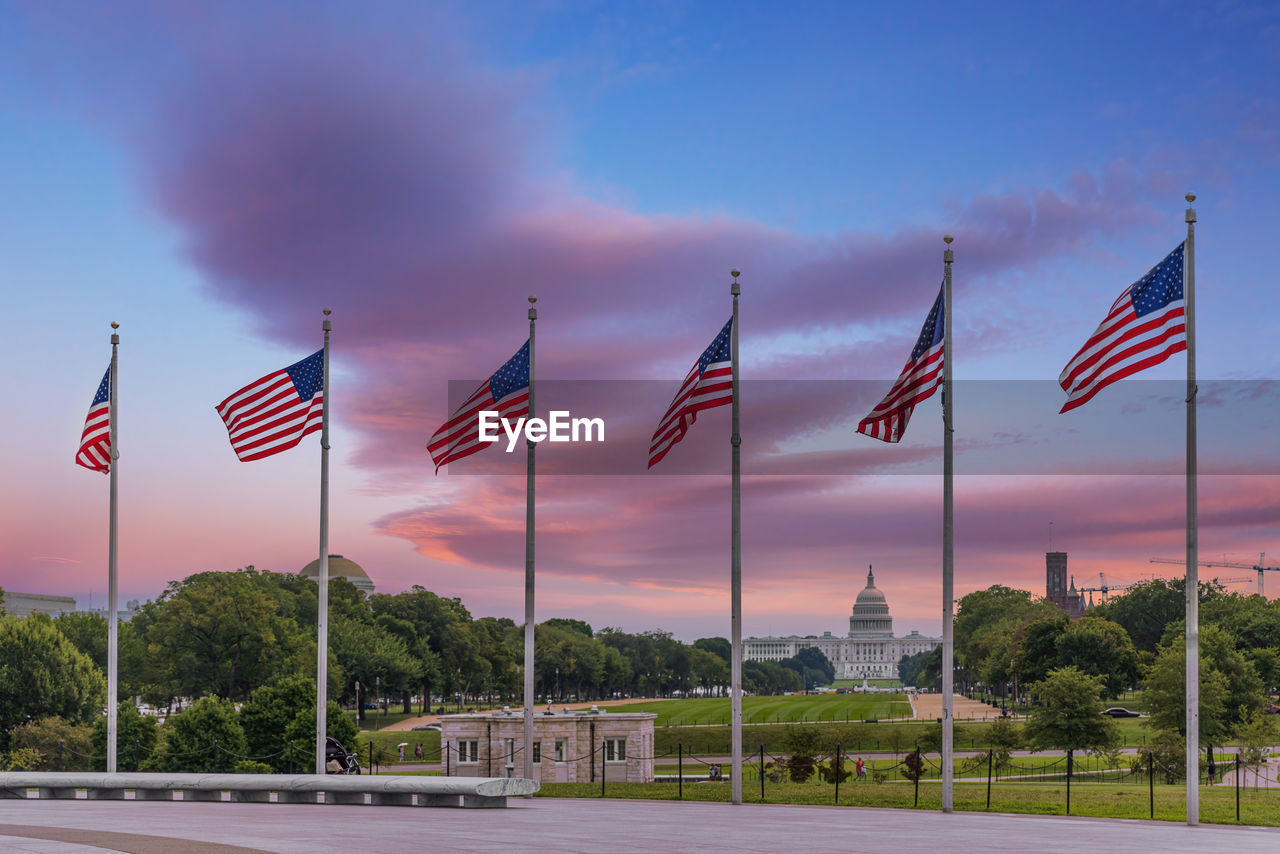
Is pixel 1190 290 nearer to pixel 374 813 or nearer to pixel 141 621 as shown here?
pixel 374 813

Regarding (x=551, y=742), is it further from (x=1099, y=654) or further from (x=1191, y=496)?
(x=1099, y=654)

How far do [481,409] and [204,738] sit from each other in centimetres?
3627

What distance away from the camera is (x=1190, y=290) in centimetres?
2714

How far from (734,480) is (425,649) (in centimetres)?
10922

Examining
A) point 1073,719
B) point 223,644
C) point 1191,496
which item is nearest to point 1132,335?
point 1191,496

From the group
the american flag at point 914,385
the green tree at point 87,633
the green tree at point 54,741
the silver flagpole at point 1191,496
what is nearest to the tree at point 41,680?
the green tree at point 54,741

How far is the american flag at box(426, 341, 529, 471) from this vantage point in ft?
103

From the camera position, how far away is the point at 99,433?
3578 cm

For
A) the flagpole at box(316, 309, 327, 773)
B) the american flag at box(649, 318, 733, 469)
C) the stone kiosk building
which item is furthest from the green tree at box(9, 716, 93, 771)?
the american flag at box(649, 318, 733, 469)

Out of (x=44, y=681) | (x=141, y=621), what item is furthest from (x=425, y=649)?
(x=44, y=681)

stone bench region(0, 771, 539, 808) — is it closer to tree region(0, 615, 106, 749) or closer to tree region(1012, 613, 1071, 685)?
tree region(0, 615, 106, 749)

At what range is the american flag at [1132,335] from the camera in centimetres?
2608

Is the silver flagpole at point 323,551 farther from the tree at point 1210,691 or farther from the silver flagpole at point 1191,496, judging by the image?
the tree at point 1210,691

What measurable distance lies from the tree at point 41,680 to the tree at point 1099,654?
84982 mm
